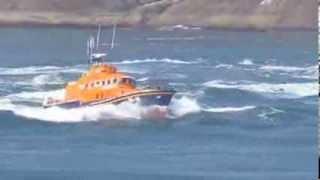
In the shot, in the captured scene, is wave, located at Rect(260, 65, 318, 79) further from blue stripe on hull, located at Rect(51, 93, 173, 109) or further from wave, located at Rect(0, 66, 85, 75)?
wave, located at Rect(0, 66, 85, 75)

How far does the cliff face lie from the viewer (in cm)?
342

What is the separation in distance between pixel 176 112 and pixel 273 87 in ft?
1.26

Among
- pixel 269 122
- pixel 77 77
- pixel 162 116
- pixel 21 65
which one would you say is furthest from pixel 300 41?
pixel 21 65

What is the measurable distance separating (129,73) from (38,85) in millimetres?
354

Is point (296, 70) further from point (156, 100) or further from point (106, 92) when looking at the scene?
point (106, 92)

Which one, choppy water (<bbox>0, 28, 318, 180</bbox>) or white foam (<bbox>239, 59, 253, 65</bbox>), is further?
white foam (<bbox>239, 59, 253, 65</bbox>)

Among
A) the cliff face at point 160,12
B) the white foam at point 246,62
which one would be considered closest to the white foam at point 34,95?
the cliff face at point 160,12

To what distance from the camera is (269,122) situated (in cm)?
332

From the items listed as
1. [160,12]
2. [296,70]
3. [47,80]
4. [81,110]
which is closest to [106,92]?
[81,110]

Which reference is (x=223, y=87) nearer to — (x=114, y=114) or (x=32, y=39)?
(x=114, y=114)

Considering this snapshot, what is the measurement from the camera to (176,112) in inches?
132

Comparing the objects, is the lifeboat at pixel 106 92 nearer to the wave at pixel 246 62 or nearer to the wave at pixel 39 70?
the wave at pixel 39 70

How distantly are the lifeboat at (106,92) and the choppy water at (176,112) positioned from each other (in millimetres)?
30

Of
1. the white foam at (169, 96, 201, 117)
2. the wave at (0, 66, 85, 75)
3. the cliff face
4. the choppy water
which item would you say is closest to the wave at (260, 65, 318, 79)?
the choppy water
